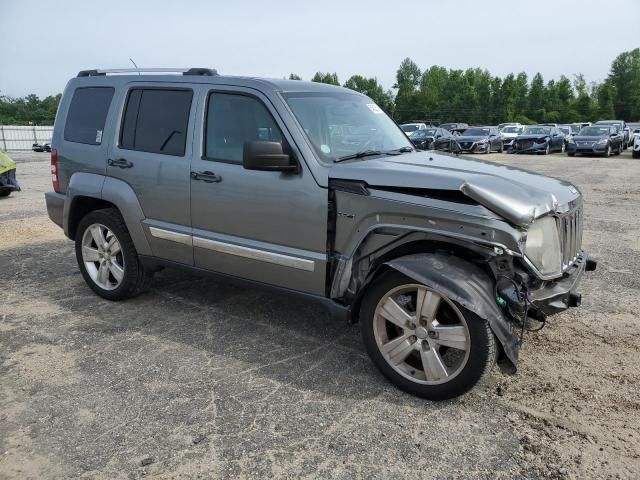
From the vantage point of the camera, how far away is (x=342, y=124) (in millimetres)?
4156

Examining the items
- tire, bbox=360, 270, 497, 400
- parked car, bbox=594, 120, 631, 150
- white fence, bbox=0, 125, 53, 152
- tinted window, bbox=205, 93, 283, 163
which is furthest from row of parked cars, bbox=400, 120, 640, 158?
white fence, bbox=0, 125, 53, 152

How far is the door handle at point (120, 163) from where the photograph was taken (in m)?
4.58

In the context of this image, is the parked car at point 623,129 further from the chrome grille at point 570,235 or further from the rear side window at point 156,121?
the rear side window at point 156,121

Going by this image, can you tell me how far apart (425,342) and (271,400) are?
1027 millimetres

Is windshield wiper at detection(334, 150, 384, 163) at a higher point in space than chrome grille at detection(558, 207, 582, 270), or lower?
higher

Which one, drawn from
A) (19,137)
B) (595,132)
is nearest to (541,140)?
(595,132)

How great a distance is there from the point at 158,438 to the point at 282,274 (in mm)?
1407

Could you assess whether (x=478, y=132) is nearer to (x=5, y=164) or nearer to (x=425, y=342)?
(x=5, y=164)

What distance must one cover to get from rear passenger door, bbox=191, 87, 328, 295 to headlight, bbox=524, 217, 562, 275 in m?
1.31

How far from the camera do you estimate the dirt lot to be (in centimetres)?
269

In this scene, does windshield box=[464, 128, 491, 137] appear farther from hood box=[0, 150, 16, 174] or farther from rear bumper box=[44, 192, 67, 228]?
rear bumper box=[44, 192, 67, 228]

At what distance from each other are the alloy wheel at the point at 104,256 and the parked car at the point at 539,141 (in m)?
27.1

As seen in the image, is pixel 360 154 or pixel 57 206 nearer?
pixel 360 154

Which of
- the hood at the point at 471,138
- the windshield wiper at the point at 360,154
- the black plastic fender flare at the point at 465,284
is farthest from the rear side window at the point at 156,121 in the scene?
the hood at the point at 471,138
